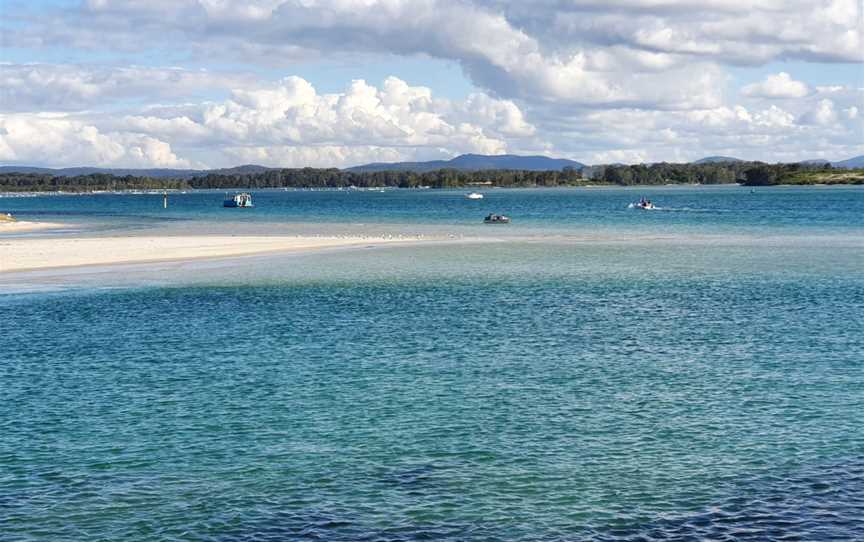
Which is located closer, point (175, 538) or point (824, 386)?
point (175, 538)

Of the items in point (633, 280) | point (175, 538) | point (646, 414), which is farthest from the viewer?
point (633, 280)

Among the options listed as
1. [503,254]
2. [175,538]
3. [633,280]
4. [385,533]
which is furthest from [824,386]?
[503,254]

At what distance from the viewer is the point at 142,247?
85000 mm

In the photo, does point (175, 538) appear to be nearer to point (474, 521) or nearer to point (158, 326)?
point (474, 521)

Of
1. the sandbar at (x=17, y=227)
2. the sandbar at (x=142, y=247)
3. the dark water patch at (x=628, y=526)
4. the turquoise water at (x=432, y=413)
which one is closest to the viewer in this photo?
the dark water patch at (x=628, y=526)

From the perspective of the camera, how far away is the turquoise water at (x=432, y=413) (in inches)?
727

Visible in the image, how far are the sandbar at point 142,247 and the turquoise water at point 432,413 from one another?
1640 centimetres

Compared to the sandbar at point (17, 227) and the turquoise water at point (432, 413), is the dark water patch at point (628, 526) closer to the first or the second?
the turquoise water at point (432, 413)

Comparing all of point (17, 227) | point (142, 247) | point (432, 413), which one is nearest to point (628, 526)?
point (432, 413)

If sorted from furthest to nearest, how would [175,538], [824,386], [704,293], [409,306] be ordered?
[704,293], [409,306], [824,386], [175,538]

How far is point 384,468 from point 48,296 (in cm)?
3400

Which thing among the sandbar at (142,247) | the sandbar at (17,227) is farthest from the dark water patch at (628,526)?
the sandbar at (17,227)

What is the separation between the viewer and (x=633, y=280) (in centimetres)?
5912

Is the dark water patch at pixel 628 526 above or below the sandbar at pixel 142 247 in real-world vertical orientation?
below
